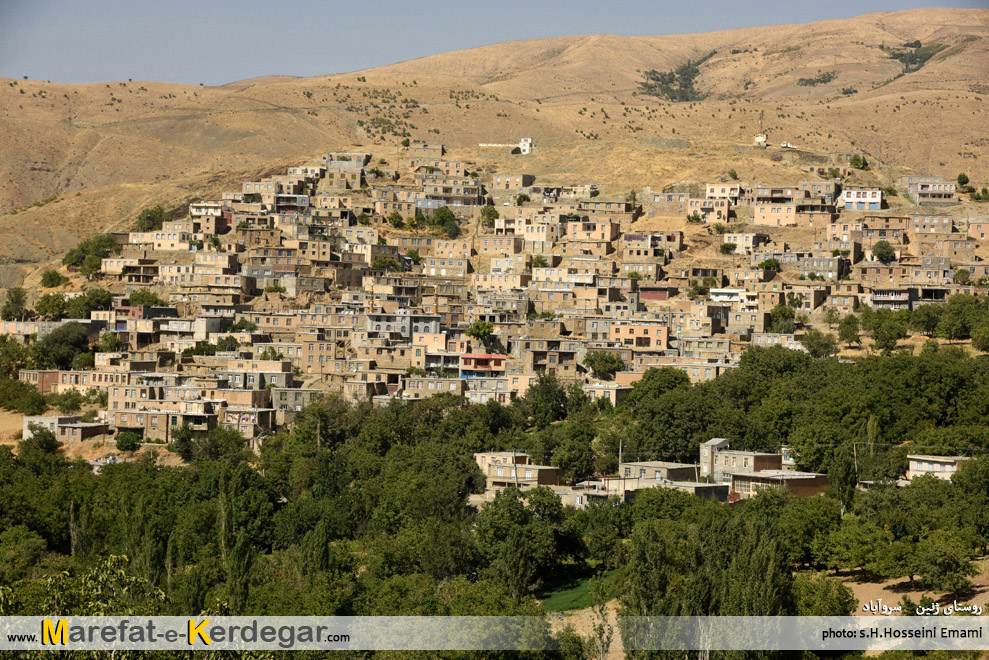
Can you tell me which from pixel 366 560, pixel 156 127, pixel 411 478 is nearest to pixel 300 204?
pixel 411 478

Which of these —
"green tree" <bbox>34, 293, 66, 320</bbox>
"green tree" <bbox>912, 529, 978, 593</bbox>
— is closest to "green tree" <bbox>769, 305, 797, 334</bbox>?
"green tree" <bbox>912, 529, 978, 593</bbox>

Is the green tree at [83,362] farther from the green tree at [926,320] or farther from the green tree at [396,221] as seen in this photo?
the green tree at [926,320]

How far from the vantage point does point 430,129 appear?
344 ft

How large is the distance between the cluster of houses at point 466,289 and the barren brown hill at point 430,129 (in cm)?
924

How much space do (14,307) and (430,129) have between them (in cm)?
5402

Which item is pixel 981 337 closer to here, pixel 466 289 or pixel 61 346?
pixel 466 289

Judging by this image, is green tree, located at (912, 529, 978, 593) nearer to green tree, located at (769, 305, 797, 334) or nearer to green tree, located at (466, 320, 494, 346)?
green tree, located at (466, 320, 494, 346)

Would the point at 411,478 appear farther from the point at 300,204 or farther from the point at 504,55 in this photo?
the point at 504,55

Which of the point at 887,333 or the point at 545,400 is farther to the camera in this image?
the point at 887,333

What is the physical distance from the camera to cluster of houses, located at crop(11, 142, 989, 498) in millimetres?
43781

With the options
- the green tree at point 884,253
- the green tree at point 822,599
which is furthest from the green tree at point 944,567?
the green tree at point 884,253

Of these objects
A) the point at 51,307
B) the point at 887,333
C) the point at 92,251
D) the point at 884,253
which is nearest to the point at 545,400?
the point at 887,333

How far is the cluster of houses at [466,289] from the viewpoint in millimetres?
43781

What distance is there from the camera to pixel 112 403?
4372cm
